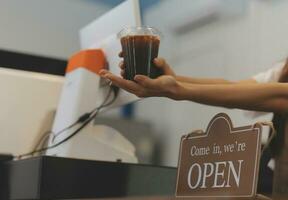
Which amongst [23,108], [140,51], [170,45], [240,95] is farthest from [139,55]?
[170,45]

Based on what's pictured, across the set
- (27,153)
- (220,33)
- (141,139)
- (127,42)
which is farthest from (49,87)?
(127,42)

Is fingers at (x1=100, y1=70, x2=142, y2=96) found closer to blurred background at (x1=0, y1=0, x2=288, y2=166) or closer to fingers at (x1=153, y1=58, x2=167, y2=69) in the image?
fingers at (x1=153, y1=58, x2=167, y2=69)

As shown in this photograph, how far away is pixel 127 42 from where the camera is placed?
1028 mm

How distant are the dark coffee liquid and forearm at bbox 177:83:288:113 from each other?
9cm

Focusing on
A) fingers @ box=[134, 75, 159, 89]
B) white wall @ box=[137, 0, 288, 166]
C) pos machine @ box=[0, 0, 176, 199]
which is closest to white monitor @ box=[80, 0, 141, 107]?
pos machine @ box=[0, 0, 176, 199]

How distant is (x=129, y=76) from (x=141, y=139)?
4.46ft

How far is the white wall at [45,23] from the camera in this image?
7.95ft

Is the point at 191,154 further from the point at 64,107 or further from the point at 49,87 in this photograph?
the point at 49,87

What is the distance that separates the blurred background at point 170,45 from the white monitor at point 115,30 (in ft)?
1.24

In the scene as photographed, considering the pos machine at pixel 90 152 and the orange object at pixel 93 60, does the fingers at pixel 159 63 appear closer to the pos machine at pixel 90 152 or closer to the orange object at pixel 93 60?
the pos machine at pixel 90 152

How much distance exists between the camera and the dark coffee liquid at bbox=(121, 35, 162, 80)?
101 cm

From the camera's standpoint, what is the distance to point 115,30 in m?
1.69

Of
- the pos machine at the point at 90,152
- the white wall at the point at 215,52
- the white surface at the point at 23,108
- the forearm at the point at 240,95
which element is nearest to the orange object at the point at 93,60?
the pos machine at the point at 90,152

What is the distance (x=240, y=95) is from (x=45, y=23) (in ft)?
5.55
